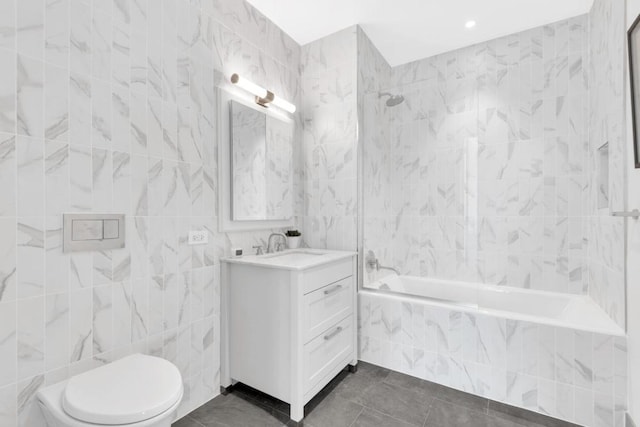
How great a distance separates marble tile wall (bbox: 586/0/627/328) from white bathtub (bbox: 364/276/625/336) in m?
0.15

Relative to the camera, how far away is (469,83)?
2.60 meters

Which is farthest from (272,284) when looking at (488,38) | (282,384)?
Result: (488,38)

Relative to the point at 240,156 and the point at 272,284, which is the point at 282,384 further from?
the point at 240,156

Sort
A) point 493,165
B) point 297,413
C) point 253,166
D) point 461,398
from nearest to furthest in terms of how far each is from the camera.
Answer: point 297,413 → point 461,398 → point 253,166 → point 493,165

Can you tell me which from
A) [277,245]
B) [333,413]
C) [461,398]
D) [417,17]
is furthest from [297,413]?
[417,17]

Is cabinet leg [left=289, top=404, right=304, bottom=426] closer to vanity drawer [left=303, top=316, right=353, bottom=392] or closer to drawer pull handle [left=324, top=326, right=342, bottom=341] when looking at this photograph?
vanity drawer [left=303, top=316, right=353, bottom=392]

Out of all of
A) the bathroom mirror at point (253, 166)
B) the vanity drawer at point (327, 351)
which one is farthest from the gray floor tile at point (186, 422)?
the bathroom mirror at point (253, 166)

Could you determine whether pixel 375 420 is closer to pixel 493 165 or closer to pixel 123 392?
pixel 123 392

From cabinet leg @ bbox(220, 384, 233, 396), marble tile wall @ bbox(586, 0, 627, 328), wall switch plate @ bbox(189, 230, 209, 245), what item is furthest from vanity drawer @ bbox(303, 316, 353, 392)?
marble tile wall @ bbox(586, 0, 627, 328)

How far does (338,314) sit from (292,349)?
48cm

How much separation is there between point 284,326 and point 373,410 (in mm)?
729

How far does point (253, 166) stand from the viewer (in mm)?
2150

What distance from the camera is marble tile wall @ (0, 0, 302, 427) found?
111cm

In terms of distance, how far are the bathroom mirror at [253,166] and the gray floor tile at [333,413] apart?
1.20 meters
